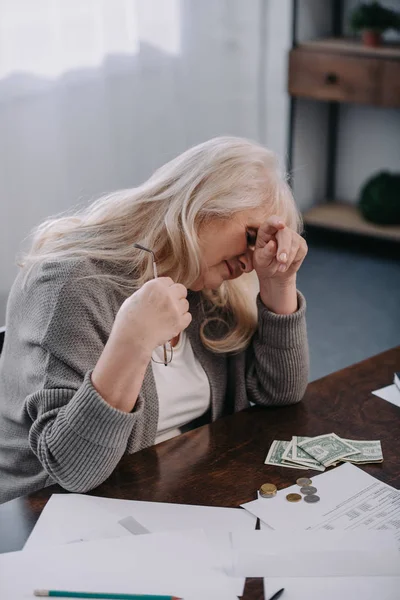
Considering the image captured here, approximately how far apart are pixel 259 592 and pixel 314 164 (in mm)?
4054

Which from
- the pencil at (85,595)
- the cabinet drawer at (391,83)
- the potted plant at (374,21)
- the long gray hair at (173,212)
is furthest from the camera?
the potted plant at (374,21)

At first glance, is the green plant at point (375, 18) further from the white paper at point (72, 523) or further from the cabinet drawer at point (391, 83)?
Result: the white paper at point (72, 523)

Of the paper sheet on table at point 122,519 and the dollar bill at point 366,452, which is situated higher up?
the paper sheet on table at point 122,519

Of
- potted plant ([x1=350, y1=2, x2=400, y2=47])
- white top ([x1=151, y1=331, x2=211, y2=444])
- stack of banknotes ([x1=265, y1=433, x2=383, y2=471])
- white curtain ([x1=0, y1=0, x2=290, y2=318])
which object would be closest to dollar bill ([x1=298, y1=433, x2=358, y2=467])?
stack of banknotes ([x1=265, y1=433, x2=383, y2=471])

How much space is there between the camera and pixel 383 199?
445 cm

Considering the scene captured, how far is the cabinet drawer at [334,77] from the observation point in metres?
4.14

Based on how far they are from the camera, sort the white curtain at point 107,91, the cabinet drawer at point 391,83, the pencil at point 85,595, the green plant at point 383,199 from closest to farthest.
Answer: the pencil at point 85,595, the white curtain at point 107,91, the cabinet drawer at point 391,83, the green plant at point 383,199

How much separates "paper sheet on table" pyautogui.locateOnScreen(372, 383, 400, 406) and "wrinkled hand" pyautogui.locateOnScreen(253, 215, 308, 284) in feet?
0.91

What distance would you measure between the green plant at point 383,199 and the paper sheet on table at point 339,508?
3.30 metres

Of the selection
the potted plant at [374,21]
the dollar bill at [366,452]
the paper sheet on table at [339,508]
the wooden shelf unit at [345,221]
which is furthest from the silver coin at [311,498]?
the potted plant at [374,21]

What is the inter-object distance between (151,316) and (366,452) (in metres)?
0.43

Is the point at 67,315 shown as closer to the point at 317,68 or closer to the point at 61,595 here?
the point at 61,595

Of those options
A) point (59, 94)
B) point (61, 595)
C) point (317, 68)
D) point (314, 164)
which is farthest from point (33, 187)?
point (61, 595)

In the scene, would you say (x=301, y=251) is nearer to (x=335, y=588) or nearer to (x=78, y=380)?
(x=78, y=380)
